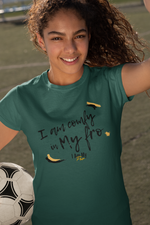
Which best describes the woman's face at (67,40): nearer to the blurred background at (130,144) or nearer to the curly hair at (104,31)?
the curly hair at (104,31)

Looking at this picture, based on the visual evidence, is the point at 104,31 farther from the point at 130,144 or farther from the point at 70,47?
the point at 130,144

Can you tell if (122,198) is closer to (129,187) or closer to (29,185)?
(29,185)

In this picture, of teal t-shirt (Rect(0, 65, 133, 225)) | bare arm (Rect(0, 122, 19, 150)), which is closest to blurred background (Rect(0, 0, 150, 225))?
teal t-shirt (Rect(0, 65, 133, 225))

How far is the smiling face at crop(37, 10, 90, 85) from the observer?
5.78ft

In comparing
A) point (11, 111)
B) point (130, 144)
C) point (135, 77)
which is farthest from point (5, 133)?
point (130, 144)

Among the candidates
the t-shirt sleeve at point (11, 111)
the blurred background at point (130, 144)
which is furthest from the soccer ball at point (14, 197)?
the blurred background at point (130, 144)

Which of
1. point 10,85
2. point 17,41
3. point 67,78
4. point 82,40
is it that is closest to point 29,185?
point 67,78

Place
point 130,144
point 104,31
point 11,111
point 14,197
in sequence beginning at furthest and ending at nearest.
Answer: point 130,144
point 14,197
point 104,31
point 11,111

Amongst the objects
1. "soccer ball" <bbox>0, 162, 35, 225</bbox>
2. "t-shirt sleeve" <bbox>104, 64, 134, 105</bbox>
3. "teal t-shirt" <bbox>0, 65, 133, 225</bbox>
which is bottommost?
"soccer ball" <bbox>0, 162, 35, 225</bbox>

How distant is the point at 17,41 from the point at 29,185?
9796 mm

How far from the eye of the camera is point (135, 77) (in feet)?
5.84

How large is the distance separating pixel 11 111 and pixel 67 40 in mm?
531

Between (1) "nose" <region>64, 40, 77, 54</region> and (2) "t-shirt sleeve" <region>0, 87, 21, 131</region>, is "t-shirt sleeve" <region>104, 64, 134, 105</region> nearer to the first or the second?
(1) "nose" <region>64, 40, 77, 54</region>

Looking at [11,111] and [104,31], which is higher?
[104,31]
